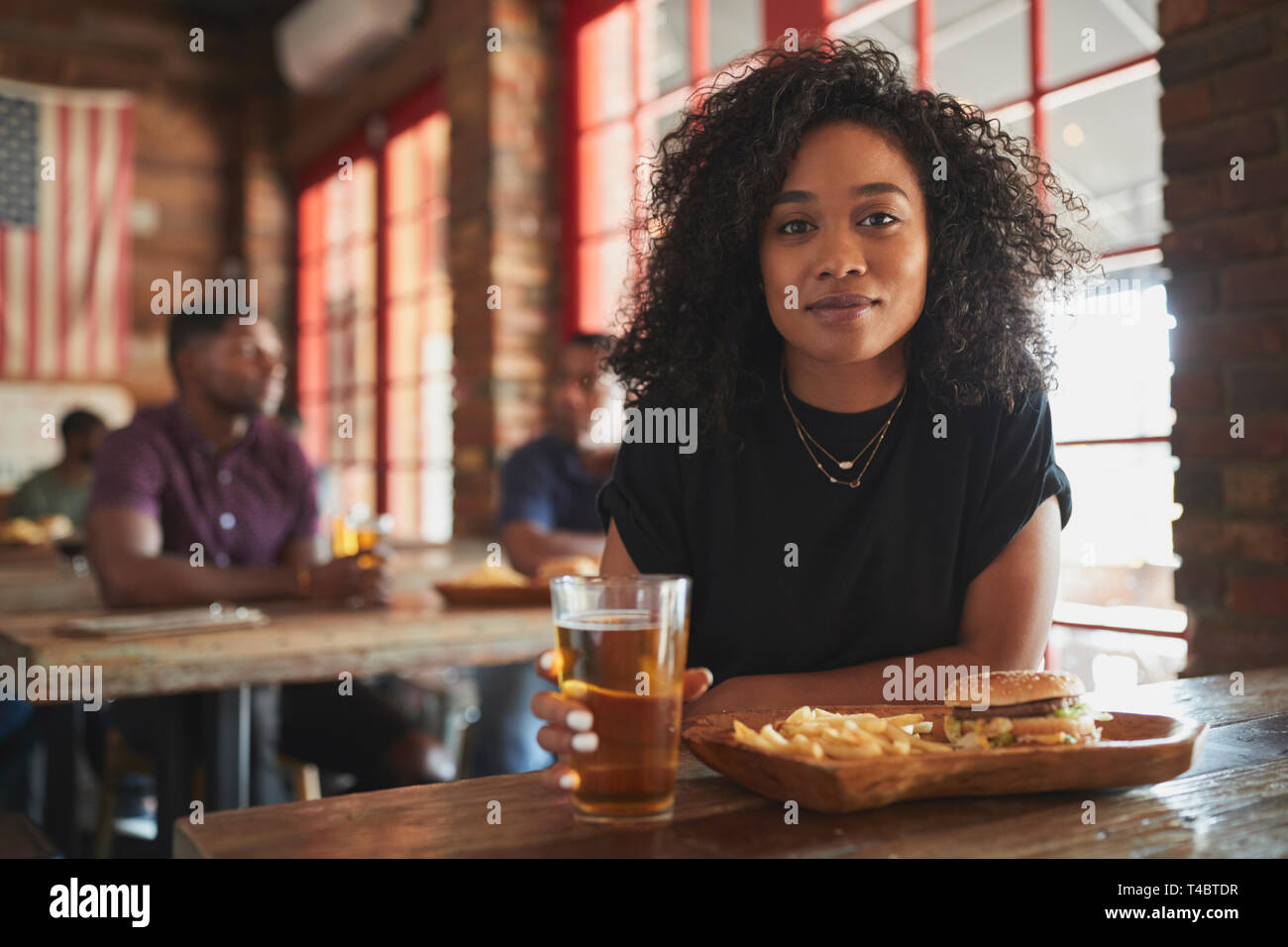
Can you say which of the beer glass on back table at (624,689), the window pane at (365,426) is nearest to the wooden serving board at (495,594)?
the beer glass on back table at (624,689)

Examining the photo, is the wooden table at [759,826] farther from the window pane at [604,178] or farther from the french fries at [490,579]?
the window pane at [604,178]

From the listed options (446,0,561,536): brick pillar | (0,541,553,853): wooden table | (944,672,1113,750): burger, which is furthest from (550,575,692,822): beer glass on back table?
(446,0,561,536): brick pillar

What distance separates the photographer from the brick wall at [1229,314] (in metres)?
1.64

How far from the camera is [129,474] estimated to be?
2287 mm

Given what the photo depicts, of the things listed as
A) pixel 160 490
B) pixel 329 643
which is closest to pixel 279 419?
pixel 160 490

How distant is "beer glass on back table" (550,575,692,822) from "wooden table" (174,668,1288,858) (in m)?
0.02

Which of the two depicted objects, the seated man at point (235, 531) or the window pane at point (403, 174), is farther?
the window pane at point (403, 174)

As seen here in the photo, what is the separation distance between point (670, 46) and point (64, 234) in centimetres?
384

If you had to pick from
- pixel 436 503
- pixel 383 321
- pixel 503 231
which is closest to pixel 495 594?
pixel 503 231

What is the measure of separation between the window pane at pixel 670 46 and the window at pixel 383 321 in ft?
4.10

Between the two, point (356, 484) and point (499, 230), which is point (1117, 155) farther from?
point (356, 484)

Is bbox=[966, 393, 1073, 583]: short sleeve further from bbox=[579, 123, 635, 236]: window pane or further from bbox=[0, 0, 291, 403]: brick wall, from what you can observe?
bbox=[0, 0, 291, 403]: brick wall
